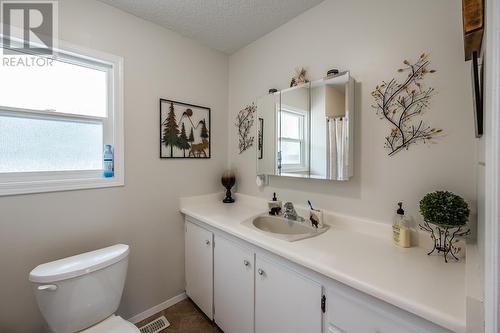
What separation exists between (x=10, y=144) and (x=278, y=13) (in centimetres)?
203

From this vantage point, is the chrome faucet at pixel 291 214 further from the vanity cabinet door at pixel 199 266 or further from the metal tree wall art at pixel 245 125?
the metal tree wall art at pixel 245 125

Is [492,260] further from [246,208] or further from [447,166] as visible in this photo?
[246,208]

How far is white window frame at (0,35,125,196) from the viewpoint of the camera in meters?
1.31

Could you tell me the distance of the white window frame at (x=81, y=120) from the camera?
131 centimetres

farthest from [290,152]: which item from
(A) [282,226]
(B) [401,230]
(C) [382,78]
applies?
(B) [401,230]

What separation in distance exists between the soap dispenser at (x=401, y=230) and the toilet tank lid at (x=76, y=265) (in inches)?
63.4

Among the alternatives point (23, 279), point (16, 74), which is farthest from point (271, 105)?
point (23, 279)

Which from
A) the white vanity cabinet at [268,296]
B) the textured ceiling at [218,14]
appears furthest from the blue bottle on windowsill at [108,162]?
the textured ceiling at [218,14]

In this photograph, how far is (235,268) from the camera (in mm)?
1430

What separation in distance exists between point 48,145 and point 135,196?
646 millimetres

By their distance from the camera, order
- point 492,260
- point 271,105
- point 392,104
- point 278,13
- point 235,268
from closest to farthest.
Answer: point 492,260
point 392,104
point 235,268
point 278,13
point 271,105

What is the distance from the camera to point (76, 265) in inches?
46.8

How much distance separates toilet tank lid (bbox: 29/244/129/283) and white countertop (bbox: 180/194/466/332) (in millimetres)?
617

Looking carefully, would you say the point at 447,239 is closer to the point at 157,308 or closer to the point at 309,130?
the point at 309,130
